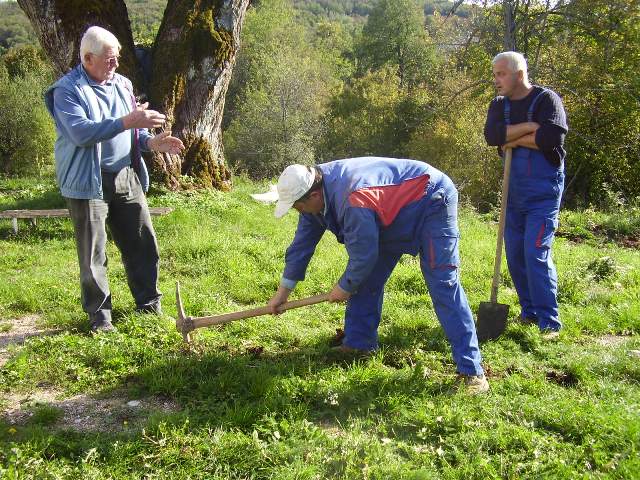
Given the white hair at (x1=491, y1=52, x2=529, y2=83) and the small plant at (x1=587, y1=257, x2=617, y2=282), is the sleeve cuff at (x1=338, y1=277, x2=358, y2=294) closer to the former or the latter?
the white hair at (x1=491, y1=52, x2=529, y2=83)

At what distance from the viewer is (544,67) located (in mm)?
12367

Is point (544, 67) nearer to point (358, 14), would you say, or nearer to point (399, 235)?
point (399, 235)

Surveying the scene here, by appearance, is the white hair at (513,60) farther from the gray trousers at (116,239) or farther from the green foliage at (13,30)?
the green foliage at (13,30)

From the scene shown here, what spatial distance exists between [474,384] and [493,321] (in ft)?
3.37

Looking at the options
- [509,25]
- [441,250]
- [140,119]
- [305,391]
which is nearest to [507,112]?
[441,250]

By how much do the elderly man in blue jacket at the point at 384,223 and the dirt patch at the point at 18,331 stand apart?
225 cm

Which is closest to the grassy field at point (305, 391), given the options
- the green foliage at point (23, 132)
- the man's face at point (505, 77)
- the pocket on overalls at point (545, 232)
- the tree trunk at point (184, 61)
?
the pocket on overalls at point (545, 232)

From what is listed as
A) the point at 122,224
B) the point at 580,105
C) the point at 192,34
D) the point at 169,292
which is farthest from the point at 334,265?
the point at 580,105

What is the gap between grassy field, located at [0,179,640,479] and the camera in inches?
117

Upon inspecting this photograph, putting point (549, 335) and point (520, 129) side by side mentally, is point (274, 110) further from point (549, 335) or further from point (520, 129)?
point (549, 335)

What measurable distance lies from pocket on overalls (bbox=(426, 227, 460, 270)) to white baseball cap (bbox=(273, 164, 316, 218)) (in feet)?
3.06

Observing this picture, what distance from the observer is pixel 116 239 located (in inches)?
186

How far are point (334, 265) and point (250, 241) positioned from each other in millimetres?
1344

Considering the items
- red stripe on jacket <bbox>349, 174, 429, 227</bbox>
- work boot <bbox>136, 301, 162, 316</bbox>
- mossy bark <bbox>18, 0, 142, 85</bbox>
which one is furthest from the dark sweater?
mossy bark <bbox>18, 0, 142, 85</bbox>
